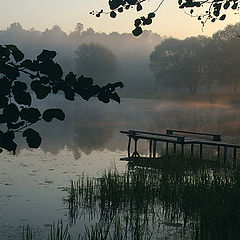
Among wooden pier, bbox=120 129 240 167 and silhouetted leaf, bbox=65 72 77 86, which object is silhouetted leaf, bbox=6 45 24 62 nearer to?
silhouetted leaf, bbox=65 72 77 86

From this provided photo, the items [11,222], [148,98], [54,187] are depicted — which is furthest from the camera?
[148,98]

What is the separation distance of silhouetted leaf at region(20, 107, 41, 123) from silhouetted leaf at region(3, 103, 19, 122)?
0.04 meters

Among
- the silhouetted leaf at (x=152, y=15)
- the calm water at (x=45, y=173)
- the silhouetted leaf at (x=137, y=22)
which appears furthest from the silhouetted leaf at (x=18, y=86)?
the calm water at (x=45, y=173)

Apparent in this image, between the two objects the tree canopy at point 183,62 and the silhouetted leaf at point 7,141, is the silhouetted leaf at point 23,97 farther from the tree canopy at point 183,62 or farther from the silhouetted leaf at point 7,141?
the tree canopy at point 183,62

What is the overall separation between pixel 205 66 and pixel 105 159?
70.1m

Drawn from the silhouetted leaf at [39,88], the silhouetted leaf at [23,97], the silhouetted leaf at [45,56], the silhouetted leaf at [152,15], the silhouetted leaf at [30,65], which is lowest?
the silhouetted leaf at [23,97]

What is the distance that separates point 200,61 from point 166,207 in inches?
3057

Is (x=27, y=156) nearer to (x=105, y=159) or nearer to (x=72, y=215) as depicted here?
(x=105, y=159)

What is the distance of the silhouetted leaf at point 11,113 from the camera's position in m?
3.40

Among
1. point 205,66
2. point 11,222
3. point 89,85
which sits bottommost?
point 11,222

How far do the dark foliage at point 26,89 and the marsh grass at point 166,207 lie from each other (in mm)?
6008

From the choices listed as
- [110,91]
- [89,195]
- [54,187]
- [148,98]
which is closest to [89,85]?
[110,91]

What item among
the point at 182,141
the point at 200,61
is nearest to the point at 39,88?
the point at 182,141

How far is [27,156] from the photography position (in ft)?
75.5
